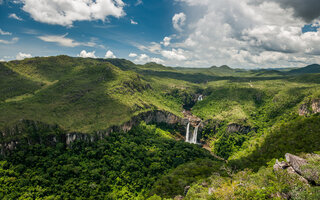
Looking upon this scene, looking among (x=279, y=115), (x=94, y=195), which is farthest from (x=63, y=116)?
(x=279, y=115)

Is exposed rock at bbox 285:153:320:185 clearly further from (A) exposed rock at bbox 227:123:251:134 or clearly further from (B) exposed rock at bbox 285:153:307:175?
(A) exposed rock at bbox 227:123:251:134

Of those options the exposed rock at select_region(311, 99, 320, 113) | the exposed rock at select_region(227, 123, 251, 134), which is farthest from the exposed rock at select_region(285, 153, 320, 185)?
the exposed rock at select_region(311, 99, 320, 113)

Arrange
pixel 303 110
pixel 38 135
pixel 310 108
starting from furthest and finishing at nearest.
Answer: pixel 303 110 < pixel 310 108 < pixel 38 135

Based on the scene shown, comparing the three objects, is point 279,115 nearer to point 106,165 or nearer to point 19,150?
point 106,165

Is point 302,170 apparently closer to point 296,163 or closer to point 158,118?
point 296,163

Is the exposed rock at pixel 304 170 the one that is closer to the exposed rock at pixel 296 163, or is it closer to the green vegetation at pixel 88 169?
the exposed rock at pixel 296 163

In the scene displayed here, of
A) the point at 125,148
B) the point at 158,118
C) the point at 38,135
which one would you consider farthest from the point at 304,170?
the point at 158,118

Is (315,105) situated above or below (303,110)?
above

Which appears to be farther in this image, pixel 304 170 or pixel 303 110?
pixel 303 110
